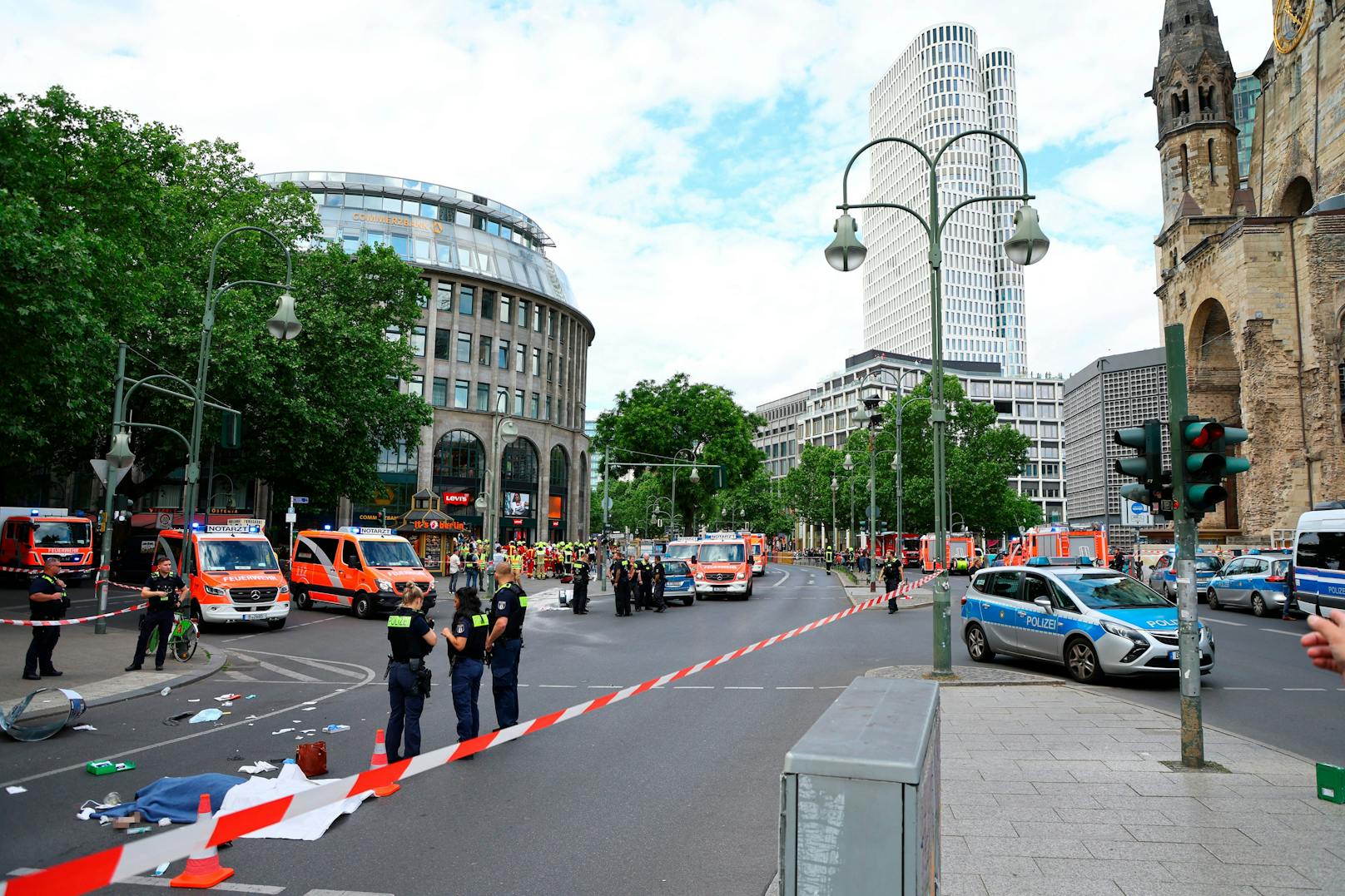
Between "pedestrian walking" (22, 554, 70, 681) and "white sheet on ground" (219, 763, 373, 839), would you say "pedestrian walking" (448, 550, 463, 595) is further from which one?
"white sheet on ground" (219, 763, 373, 839)

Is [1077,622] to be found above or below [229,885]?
above

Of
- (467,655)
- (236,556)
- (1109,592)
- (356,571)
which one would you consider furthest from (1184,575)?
(356,571)

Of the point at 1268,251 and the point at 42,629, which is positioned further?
the point at 1268,251

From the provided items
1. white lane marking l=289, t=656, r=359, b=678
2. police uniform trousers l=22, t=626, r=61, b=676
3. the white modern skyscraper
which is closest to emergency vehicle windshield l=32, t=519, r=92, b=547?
white lane marking l=289, t=656, r=359, b=678

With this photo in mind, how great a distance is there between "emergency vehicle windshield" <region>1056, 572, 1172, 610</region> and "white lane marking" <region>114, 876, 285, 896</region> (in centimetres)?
1121

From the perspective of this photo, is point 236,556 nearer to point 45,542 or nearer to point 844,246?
point 45,542

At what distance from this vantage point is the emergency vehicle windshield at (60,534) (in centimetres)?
3009

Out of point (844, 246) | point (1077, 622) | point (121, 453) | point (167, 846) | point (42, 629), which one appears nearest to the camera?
point (167, 846)

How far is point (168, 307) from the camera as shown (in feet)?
98.1

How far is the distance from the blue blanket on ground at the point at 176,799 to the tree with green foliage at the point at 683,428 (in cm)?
5367

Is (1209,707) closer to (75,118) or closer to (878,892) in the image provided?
(878,892)

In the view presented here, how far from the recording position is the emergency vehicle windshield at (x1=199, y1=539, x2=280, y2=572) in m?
19.8

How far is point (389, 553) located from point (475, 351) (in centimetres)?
4057

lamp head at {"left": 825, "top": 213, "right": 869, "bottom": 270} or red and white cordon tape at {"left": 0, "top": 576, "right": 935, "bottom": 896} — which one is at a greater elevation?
lamp head at {"left": 825, "top": 213, "right": 869, "bottom": 270}
